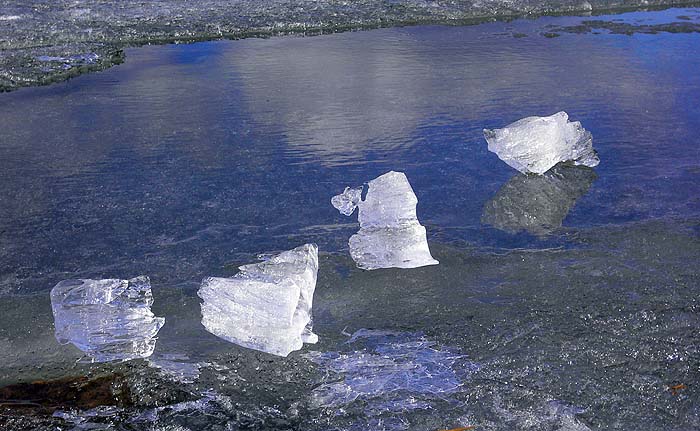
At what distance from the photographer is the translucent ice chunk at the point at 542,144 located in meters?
3.98

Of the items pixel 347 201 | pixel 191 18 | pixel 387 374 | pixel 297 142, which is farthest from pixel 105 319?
pixel 191 18

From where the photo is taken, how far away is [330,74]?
5863 millimetres

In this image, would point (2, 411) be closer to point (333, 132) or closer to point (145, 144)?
point (145, 144)

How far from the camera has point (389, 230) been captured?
128 inches

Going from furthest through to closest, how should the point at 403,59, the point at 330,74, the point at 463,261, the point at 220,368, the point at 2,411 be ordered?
the point at 403,59, the point at 330,74, the point at 463,261, the point at 220,368, the point at 2,411

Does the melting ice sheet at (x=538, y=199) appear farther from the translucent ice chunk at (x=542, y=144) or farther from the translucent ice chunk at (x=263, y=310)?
the translucent ice chunk at (x=263, y=310)

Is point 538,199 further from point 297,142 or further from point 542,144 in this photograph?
point 297,142

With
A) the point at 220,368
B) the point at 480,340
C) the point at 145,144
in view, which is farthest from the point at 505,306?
the point at 145,144

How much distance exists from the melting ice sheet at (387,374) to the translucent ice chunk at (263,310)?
115mm

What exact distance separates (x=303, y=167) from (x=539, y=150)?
1.25 meters

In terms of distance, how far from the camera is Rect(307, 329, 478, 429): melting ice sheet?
7.80 feet

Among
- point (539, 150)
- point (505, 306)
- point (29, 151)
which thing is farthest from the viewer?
point (29, 151)

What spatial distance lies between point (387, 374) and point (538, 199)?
1.58 m

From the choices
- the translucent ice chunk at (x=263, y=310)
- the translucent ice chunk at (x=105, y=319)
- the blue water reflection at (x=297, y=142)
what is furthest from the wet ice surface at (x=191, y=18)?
the translucent ice chunk at (x=263, y=310)
